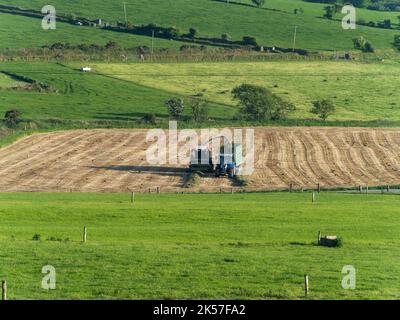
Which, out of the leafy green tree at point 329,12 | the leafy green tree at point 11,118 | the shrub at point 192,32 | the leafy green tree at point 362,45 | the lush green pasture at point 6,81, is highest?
the leafy green tree at point 329,12

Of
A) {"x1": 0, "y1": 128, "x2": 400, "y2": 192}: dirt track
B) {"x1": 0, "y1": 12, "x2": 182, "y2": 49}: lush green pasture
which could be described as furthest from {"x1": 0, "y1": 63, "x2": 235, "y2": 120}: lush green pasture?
{"x1": 0, "y1": 12, "x2": 182, "y2": 49}: lush green pasture

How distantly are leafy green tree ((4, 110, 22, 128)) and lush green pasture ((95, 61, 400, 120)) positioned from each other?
27.9m

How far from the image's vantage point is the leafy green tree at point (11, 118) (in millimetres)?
94062

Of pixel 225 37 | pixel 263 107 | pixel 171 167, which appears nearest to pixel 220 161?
pixel 171 167

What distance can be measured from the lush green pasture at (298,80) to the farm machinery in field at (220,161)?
35314 millimetres

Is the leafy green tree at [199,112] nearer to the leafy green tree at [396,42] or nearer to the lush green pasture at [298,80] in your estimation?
the lush green pasture at [298,80]

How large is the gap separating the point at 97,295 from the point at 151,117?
6970cm

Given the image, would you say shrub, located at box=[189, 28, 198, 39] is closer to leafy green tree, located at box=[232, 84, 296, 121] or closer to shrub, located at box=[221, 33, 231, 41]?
shrub, located at box=[221, 33, 231, 41]

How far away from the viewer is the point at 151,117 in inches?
3863

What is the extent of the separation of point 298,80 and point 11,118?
1885 inches

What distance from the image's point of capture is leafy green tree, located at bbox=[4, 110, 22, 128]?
309 ft

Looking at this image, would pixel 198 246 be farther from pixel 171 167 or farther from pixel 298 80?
pixel 298 80

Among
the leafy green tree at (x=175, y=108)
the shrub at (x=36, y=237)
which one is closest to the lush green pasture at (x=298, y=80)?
the leafy green tree at (x=175, y=108)
